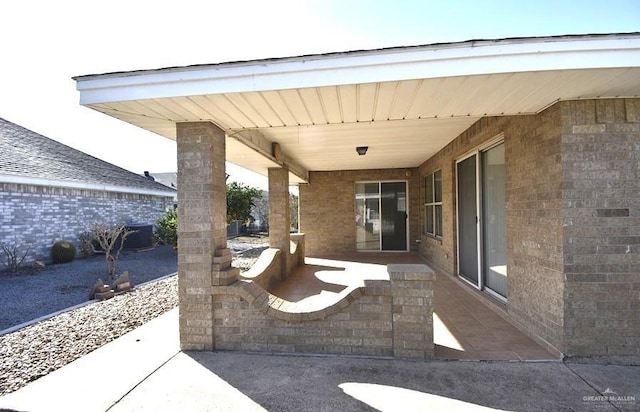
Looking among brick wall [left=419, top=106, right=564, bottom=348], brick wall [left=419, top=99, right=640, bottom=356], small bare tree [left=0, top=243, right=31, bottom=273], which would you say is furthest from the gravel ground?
brick wall [left=419, top=99, right=640, bottom=356]

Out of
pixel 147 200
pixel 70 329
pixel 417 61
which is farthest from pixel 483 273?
pixel 147 200

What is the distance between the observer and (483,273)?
15.6 ft

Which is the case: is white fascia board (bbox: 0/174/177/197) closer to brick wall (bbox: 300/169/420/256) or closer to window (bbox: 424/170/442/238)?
brick wall (bbox: 300/169/420/256)

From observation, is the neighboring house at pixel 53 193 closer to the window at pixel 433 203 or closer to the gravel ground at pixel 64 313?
the gravel ground at pixel 64 313

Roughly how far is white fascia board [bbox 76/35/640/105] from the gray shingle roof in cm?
921

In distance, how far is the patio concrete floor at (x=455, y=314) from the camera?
9.87 ft

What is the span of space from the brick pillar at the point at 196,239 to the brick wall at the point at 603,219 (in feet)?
11.1

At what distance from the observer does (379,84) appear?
2473mm

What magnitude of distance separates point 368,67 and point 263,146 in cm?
306

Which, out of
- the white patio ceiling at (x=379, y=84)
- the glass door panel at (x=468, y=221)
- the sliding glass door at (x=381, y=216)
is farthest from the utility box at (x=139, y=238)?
the glass door panel at (x=468, y=221)

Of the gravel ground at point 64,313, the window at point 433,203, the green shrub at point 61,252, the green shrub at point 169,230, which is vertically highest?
the window at point 433,203

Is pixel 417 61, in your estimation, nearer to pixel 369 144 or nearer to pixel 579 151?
pixel 579 151

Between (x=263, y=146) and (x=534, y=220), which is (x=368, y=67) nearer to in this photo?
(x=534, y=220)

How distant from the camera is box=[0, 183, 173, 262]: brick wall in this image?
8.78 metres
